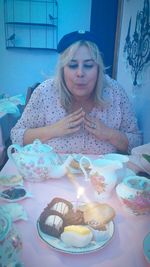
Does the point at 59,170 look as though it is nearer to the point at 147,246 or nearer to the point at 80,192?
the point at 80,192

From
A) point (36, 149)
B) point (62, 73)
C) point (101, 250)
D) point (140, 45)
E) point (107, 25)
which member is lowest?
point (101, 250)

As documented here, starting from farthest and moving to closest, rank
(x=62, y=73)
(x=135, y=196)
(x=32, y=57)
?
1. (x=32, y=57)
2. (x=62, y=73)
3. (x=135, y=196)

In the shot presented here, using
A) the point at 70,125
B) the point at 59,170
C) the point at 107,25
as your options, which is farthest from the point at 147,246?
the point at 107,25

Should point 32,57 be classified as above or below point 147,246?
above

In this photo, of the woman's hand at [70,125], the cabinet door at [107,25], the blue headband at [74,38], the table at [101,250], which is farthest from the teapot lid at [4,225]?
the cabinet door at [107,25]

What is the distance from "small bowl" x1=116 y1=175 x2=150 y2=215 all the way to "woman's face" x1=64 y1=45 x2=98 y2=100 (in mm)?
561

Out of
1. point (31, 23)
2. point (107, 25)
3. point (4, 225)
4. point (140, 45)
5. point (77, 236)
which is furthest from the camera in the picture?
point (31, 23)

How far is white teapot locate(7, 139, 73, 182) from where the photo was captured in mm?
787

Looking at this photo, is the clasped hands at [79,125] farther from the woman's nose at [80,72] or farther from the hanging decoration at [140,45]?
the hanging decoration at [140,45]

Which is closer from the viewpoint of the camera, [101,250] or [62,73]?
[101,250]

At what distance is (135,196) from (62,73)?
2.39 ft

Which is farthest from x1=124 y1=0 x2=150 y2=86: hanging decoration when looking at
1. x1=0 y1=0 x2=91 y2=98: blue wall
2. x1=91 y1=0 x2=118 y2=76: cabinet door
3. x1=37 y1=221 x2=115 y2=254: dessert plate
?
x1=0 y1=0 x2=91 y2=98: blue wall

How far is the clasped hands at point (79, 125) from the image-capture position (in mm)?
1070

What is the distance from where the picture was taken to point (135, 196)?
627 millimetres
